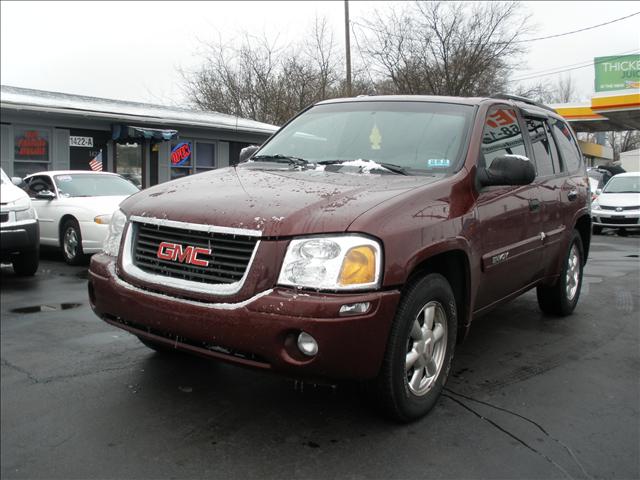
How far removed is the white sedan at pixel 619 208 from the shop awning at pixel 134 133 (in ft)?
37.1

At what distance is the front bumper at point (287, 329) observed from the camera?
2.78 m

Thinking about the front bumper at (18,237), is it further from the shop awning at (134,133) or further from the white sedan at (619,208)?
the white sedan at (619,208)

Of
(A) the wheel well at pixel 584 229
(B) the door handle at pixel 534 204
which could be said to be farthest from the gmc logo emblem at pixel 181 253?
(A) the wheel well at pixel 584 229

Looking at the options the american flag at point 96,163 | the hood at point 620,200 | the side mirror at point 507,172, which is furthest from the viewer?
the american flag at point 96,163

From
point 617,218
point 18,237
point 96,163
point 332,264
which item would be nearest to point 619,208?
point 617,218

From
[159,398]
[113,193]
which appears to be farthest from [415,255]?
[113,193]

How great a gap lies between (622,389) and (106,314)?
10.4 ft

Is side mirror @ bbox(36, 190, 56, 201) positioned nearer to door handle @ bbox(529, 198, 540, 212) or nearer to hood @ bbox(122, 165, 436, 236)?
hood @ bbox(122, 165, 436, 236)

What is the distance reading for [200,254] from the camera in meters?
3.05

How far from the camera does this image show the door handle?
4504 millimetres

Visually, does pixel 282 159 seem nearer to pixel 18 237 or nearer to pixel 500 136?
pixel 500 136

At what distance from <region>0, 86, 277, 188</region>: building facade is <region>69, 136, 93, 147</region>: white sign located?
0.03 meters

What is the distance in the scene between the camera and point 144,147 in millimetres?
18438

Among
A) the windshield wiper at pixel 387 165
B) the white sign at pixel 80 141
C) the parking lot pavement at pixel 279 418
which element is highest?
the white sign at pixel 80 141
